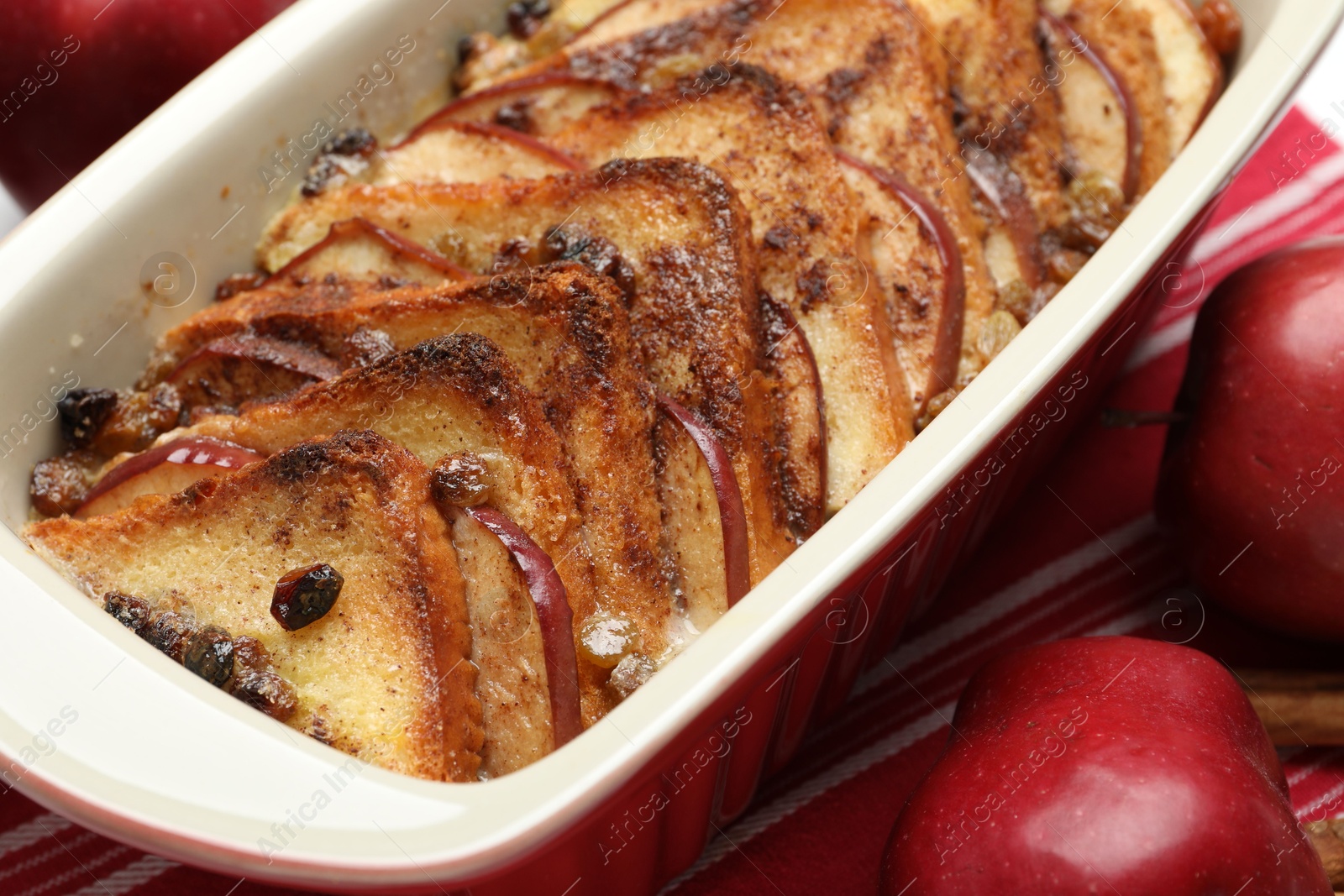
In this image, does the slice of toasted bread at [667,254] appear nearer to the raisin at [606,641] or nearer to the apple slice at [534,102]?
the raisin at [606,641]

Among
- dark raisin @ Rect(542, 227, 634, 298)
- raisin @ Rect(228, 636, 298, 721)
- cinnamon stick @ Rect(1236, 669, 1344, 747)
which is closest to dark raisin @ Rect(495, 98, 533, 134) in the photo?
dark raisin @ Rect(542, 227, 634, 298)

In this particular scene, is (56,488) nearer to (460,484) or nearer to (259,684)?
(259,684)

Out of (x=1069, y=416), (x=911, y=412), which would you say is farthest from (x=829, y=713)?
(x=1069, y=416)

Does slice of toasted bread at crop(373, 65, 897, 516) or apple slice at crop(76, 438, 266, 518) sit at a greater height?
apple slice at crop(76, 438, 266, 518)

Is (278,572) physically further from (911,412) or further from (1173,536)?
(1173,536)

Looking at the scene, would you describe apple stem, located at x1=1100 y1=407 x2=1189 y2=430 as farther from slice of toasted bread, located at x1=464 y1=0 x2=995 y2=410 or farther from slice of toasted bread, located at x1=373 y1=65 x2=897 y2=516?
slice of toasted bread, located at x1=373 y1=65 x2=897 y2=516

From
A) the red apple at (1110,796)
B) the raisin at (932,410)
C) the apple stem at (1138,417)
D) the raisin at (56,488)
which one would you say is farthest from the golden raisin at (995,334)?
the raisin at (56,488)

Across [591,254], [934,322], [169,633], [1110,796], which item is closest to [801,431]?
[934,322]
